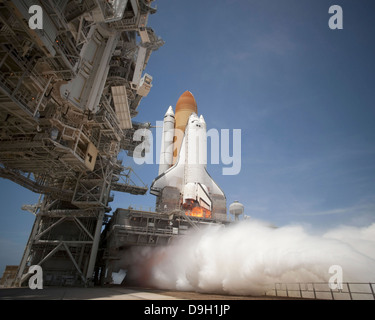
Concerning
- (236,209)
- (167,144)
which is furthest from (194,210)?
(167,144)

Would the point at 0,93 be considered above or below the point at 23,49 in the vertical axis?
below

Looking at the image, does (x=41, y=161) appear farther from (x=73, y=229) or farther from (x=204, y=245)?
(x=204, y=245)

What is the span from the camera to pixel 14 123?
1453cm

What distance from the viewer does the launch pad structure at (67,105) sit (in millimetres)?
11914

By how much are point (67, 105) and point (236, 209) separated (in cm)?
2218

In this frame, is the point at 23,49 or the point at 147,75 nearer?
the point at 23,49

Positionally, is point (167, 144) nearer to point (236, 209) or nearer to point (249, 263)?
point (236, 209)

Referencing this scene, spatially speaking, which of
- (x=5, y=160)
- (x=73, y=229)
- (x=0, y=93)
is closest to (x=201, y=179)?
(x=73, y=229)

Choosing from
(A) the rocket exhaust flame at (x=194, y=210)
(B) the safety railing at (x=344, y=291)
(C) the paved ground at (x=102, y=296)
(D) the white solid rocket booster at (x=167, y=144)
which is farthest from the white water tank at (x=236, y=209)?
(C) the paved ground at (x=102, y=296)

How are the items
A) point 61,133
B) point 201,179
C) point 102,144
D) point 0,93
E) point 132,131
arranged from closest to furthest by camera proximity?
point 0,93
point 61,133
point 102,144
point 201,179
point 132,131

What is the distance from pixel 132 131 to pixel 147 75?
11.7m

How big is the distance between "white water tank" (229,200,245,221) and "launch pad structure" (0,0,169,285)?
597 inches

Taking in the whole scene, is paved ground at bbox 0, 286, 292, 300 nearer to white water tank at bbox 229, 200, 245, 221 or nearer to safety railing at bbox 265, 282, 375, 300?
safety railing at bbox 265, 282, 375, 300

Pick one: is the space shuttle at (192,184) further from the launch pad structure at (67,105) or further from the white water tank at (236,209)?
the launch pad structure at (67,105)
